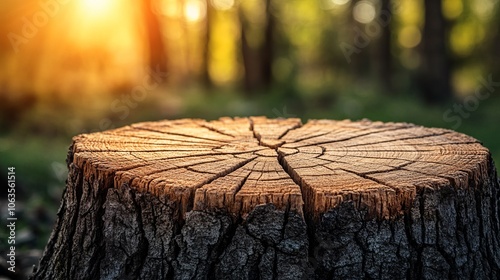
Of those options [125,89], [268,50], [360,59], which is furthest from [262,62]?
[360,59]

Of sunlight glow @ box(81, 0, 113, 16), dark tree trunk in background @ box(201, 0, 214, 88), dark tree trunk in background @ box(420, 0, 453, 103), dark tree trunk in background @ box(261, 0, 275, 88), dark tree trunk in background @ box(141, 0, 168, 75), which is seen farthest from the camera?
dark tree trunk in background @ box(201, 0, 214, 88)

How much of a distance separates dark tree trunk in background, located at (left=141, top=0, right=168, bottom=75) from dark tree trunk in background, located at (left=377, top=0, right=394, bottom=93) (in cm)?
560

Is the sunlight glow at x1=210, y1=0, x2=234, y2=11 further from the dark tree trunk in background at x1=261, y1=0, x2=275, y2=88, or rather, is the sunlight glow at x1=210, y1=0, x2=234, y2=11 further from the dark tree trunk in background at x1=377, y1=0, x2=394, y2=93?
the dark tree trunk in background at x1=261, y1=0, x2=275, y2=88

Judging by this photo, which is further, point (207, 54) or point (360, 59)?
point (360, 59)

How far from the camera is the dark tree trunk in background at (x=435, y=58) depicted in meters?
11.9

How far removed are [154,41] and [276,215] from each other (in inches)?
510

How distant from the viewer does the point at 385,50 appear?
53.2 feet

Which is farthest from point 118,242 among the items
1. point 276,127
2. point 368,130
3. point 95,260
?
point 368,130

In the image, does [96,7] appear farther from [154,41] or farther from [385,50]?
[385,50]

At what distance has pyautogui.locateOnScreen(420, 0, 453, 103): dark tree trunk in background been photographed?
39.2ft

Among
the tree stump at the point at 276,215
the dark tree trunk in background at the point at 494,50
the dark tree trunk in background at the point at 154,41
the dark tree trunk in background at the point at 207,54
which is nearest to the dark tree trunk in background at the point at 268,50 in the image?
the dark tree trunk in background at the point at 154,41

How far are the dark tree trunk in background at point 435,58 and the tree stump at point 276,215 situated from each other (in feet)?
31.2

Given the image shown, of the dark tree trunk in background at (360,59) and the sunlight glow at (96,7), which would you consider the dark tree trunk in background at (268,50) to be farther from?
the dark tree trunk in background at (360,59)

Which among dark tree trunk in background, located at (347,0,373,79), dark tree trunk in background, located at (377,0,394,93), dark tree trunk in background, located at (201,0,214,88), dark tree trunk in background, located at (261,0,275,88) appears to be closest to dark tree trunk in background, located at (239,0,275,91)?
dark tree trunk in background, located at (261,0,275,88)
